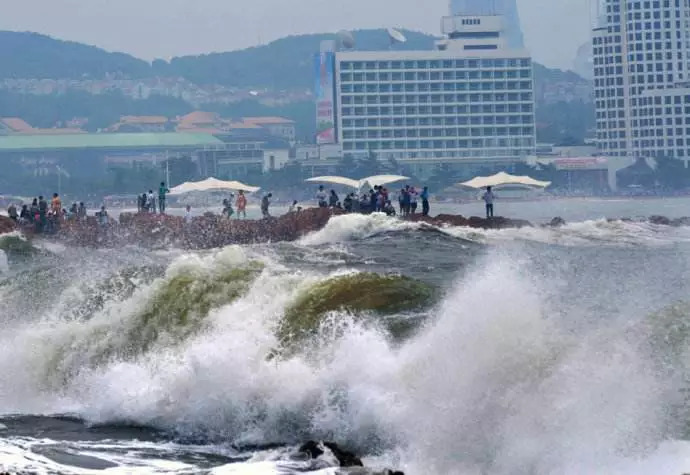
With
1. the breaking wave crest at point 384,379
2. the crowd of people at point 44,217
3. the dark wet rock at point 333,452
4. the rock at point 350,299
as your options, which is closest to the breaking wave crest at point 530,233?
the crowd of people at point 44,217

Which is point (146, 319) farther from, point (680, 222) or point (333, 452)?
point (680, 222)

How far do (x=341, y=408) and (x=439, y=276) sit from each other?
431 inches

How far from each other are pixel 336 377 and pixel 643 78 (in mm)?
168054

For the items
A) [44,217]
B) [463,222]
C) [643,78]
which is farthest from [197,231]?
[643,78]

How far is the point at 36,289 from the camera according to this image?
23.2 meters

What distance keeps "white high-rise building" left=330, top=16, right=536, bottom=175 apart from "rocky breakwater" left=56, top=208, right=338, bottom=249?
398 ft

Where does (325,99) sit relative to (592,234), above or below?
above

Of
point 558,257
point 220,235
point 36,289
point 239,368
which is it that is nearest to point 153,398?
point 239,368

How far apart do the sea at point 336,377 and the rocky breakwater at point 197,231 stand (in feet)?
63.0

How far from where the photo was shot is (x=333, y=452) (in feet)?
42.8

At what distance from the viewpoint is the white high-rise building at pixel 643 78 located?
168 m

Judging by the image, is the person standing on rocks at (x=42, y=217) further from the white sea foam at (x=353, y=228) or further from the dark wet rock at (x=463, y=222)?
the dark wet rock at (x=463, y=222)

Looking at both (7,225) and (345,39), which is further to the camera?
(345,39)

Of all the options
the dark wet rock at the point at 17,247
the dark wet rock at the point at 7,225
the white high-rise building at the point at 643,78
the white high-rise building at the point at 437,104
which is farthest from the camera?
the white high-rise building at the point at 643,78
